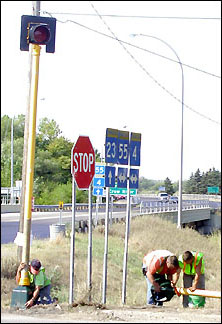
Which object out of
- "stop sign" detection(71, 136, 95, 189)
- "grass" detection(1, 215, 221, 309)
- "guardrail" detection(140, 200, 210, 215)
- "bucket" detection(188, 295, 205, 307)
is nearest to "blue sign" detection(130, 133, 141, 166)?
"stop sign" detection(71, 136, 95, 189)

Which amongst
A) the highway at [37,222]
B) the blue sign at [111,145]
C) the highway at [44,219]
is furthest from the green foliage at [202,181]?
the blue sign at [111,145]

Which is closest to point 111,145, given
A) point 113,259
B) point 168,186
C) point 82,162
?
point 82,162

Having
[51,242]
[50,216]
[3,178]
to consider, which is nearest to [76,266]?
[51,242]

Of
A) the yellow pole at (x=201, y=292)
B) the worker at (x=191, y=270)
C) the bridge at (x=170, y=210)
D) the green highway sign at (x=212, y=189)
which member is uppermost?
the green highway sign at (x=212, y=189)

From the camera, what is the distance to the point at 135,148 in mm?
14383

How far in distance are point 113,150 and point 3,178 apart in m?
14.7

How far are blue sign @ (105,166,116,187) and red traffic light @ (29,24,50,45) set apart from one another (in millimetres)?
4197

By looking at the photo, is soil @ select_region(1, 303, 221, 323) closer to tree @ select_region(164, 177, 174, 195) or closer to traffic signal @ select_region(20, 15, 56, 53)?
traffic signal @ select_region(20, 15, 56, 53)

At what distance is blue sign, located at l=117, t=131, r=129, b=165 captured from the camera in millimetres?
13836

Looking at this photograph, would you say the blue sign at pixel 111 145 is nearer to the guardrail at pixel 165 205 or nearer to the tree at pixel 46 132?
the tree at pixel 46 132

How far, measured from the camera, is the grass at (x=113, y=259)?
15.4 m

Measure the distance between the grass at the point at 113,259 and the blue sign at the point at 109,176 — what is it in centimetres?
226

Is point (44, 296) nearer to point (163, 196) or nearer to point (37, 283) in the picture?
→ point (37, 283)

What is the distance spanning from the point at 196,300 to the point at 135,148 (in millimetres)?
3826
